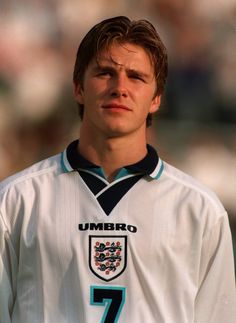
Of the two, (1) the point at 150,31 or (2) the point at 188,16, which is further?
(2) the point at 188,16

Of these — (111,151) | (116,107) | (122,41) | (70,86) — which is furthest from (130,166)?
(70,86)

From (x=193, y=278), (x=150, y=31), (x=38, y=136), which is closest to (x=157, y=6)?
(x=38, y=136)

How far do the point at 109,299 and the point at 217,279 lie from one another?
0.28m

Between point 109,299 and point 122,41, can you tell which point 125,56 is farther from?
point 109,299

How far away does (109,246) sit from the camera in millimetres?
1890

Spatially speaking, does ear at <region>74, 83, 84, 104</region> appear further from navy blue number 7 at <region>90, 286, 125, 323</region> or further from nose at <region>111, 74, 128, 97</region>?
navy blue number 7 at <region>90, 286, 125, 323</region>

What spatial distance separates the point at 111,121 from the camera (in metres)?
1.87

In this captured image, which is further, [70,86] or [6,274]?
[70,86]

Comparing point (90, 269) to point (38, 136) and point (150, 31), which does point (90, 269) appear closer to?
point (150, 31)

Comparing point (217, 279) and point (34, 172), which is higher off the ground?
point (34, 172)

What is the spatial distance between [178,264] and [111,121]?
0.35 m

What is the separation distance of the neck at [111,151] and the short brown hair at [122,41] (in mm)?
144

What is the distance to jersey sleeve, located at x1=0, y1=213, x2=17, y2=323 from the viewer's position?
1933mm

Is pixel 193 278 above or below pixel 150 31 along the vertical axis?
below
